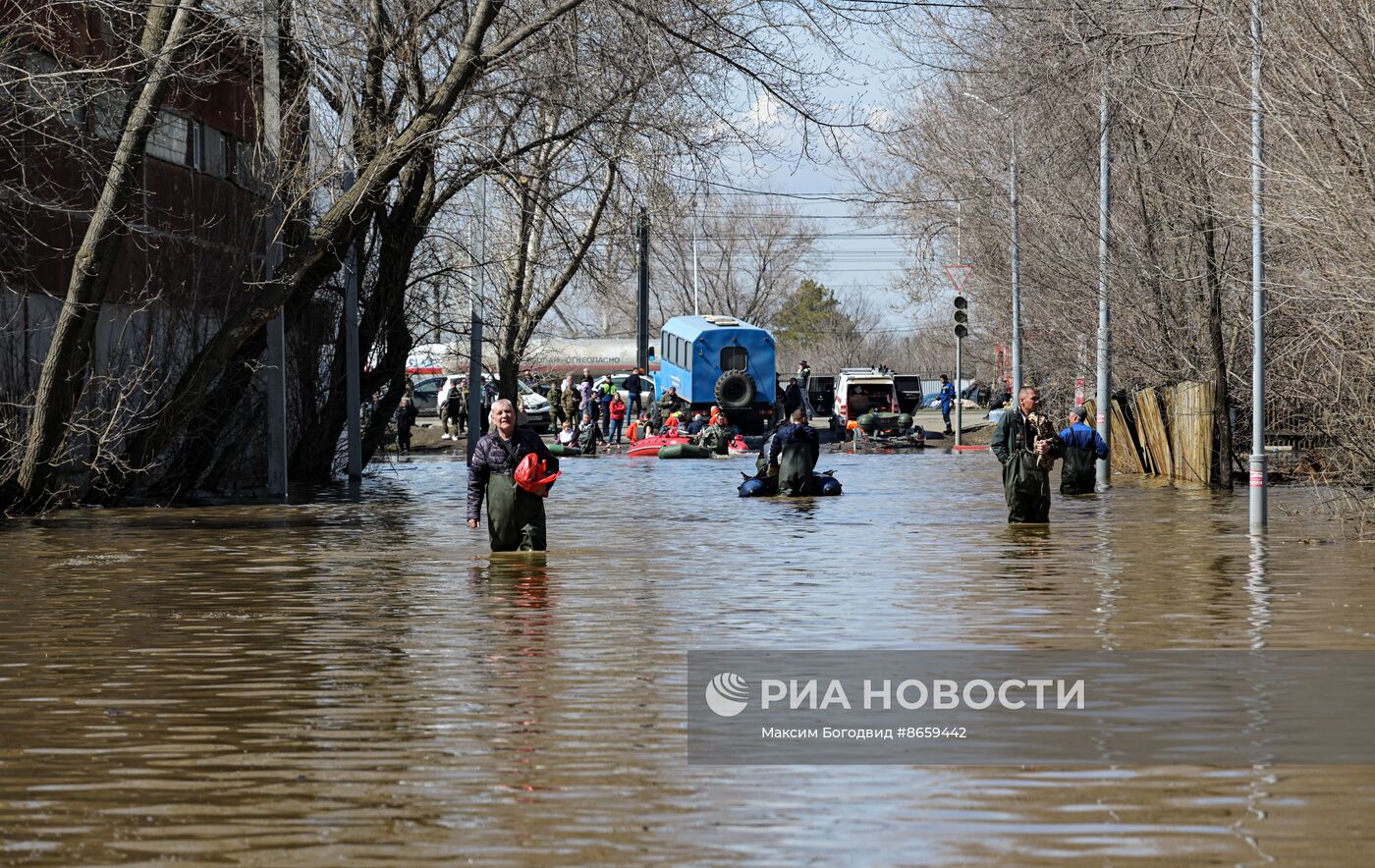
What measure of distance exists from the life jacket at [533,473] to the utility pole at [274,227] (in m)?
8.74

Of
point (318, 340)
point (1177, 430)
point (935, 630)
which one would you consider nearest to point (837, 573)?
point (935, 630)

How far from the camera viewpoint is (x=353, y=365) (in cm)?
3212

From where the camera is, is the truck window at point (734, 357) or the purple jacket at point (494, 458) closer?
the purple jacket at point (494, 458)

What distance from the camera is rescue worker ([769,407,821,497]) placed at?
27672mm

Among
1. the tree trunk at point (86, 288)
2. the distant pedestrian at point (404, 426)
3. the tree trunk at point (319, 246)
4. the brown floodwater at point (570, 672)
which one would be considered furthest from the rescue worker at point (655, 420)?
the tree trunk at point (86, 288)

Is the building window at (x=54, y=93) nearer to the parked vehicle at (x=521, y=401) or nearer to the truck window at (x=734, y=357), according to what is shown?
the parked vehicle at (x=521, y=401)

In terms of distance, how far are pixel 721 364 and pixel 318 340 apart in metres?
23.9

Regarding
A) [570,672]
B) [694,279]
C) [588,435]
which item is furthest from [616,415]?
[694,279]

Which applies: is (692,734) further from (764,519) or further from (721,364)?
(721,364)

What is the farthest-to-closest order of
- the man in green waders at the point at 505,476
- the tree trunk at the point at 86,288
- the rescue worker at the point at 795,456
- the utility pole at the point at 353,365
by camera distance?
the utility pole at the point at 353,365, the rescue worker at the point at 795,456, the tree trunk at the point at 86,288, the man in green waders at the point at 505,476

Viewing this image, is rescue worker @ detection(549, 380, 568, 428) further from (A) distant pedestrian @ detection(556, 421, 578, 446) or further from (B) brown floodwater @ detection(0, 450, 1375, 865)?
(B) brown floodwater @ detection(0, 450, 1375, 865)

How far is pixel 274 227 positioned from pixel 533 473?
12186mm

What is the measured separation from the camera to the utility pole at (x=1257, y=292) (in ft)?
59.6

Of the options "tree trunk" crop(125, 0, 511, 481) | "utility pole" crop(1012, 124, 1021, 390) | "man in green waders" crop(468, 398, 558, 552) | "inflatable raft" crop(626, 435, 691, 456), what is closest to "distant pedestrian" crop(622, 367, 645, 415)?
"inflatable raft" crop(626, 435, 691, 456)
